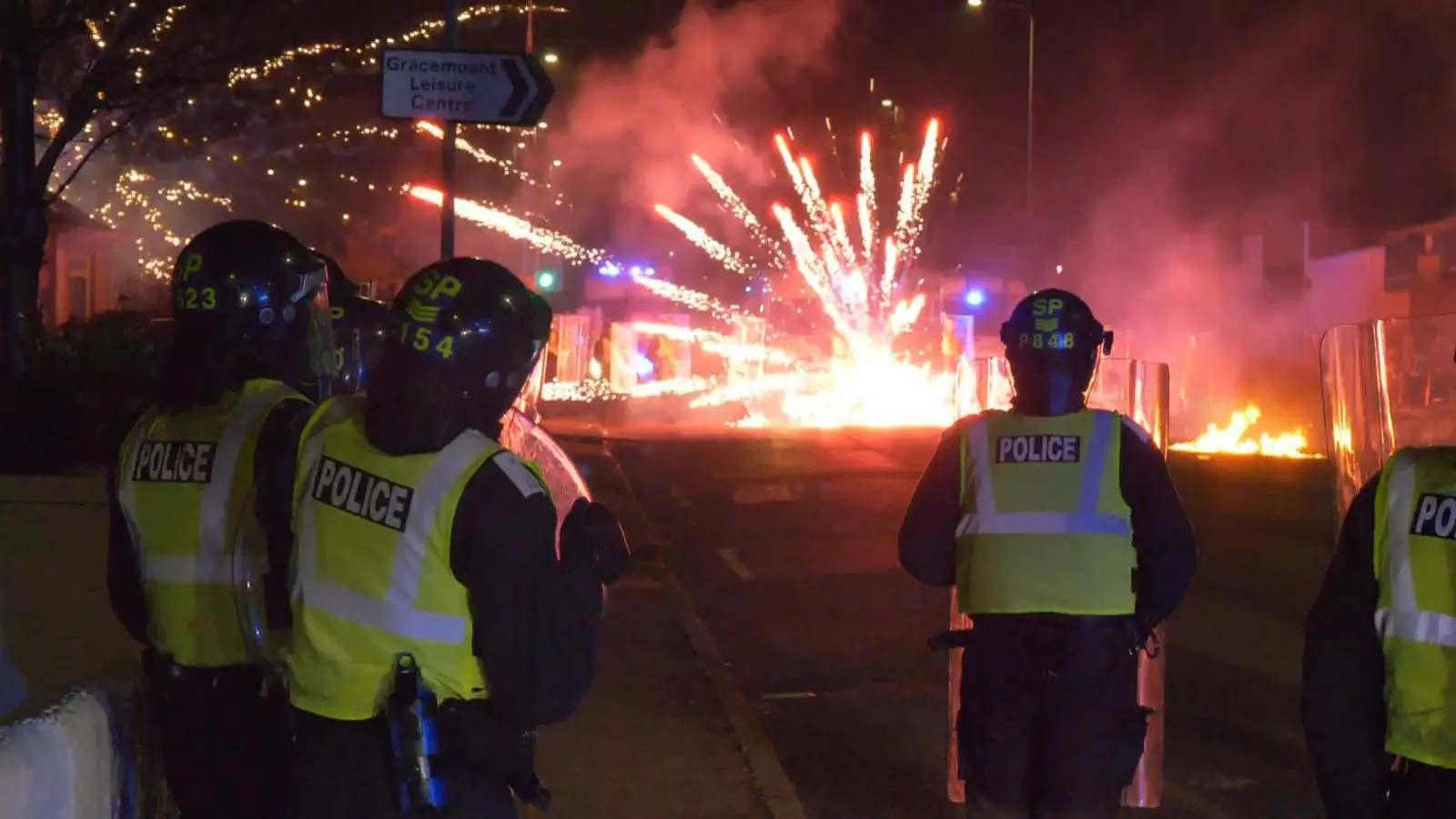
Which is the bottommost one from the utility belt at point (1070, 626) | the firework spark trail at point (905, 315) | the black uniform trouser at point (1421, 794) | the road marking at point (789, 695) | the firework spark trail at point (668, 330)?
the road marking at point (789, 695)

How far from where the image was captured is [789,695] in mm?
7516

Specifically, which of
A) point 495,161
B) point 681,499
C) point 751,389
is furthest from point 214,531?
point 751,389

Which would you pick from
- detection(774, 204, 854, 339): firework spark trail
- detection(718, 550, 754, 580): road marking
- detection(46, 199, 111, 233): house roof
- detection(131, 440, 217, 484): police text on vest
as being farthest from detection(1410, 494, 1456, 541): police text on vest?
detection(774, 204, 854, 339): firework spark trail

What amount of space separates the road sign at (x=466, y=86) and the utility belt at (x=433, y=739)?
485 centimetres

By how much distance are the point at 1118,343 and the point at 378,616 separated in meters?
22.5

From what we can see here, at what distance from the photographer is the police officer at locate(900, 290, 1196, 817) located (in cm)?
336

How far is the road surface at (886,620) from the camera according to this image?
242 inches

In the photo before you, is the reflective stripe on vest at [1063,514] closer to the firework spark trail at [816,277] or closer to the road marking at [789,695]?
the road marking at [789,695]

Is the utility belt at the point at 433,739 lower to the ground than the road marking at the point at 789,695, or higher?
higher

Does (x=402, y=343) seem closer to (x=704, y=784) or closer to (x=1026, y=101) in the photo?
(x=704, y=784)

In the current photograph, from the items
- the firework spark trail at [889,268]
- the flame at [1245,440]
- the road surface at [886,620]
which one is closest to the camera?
the road surface at [886,620]

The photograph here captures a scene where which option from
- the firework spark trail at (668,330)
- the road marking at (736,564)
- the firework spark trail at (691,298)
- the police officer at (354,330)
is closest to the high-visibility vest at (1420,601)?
the police officer at (354,330)

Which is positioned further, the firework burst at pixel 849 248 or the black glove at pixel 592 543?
the firework burst at pixel 849 248

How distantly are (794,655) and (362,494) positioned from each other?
611cm
